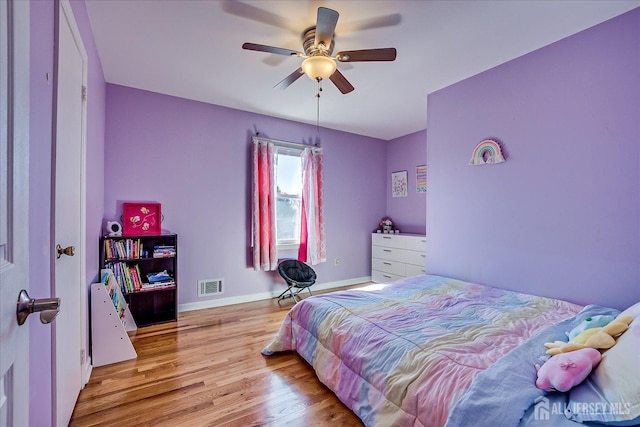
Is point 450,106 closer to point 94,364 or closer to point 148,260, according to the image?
point 148,260

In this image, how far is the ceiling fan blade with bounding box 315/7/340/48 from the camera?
5.47 feet

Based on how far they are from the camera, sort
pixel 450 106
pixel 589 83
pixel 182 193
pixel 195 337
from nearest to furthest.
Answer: pixel 589 83
pixel 195 337
pixel 450 106
pixel 182 193

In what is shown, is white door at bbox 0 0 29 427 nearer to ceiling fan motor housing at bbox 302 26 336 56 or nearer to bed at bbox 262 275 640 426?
bed at bbox 262 275 640 426

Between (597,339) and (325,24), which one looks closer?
(597,339)

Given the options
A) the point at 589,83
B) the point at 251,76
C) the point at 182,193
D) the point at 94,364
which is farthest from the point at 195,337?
the point at 589,83

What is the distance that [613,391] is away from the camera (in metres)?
0.95

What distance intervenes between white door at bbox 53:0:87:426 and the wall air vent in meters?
1.54

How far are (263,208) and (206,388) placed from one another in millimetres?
2193

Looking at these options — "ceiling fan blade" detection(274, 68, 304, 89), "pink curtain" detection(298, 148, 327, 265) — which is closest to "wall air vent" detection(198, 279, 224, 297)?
"pink curtain" detection(298, 148, 327, 265)

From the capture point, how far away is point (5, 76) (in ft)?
1.83

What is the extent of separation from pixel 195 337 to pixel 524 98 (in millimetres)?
3569

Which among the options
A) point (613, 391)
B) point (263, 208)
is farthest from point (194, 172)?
point (613, 391)

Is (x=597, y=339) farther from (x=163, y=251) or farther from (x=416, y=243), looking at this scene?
(x=163, y=251)

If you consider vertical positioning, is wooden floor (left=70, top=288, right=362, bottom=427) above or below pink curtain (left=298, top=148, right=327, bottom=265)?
below
